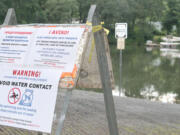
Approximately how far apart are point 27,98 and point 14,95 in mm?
175

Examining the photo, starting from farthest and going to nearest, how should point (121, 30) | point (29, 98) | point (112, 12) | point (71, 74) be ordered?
point (112, 12) < point (121, 30) < point (29, 98) < point (71, 74)

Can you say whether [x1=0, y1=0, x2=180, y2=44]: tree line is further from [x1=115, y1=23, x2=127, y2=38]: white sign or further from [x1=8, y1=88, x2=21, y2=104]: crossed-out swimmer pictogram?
[x1=8, y1=88, x2=21, y2=104]: crossed-out swimmer pictogram

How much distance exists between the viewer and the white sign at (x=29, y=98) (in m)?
3.12

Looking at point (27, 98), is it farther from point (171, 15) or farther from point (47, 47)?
point (171, 15)

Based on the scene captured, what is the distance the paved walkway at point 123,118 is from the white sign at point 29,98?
1778mm

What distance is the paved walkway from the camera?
5.34 m

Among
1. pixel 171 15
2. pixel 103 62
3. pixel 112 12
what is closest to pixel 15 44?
pixel 103 62

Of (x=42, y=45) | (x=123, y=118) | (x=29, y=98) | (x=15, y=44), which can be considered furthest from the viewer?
(x=123, y=118)

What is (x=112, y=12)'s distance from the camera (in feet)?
177

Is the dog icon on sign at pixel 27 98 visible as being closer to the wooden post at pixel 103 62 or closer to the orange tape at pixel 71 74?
the orange tape at pixel 71 74

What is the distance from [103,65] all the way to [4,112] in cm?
116

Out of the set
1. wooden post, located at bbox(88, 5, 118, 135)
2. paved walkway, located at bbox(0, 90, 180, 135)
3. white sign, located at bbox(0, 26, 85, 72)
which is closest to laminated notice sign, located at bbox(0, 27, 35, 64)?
white sign, located at bbox(0, 26, 85, 72)

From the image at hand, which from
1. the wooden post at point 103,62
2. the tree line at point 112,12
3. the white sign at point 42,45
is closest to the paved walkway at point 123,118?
the wooden post at point 103,62

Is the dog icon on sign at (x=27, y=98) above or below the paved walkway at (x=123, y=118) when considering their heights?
above
